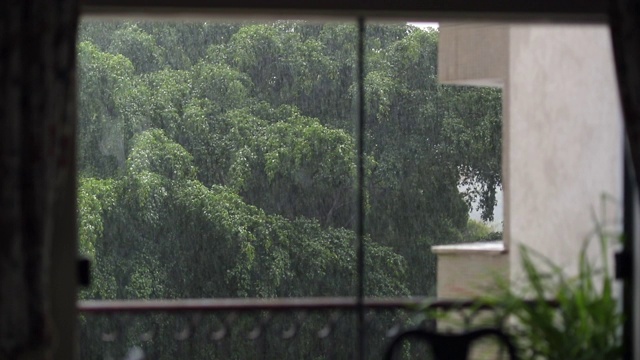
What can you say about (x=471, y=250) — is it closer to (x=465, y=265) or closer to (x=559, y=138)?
(x=465, y=265)

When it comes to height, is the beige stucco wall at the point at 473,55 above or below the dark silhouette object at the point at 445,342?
above

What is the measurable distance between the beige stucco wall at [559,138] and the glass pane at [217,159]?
8915 millimetres

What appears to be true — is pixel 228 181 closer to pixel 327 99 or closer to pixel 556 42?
pixel 327 99

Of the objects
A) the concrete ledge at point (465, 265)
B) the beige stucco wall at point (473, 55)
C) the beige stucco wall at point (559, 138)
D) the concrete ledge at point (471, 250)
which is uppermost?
the beige stucco wall at point (473, 55)

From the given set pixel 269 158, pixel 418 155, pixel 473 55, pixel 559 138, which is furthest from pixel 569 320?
pixel 418 155

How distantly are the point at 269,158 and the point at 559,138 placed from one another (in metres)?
10.1

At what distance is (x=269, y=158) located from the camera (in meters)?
14.2

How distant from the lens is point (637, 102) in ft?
9.66

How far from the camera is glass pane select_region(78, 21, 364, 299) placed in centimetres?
1374

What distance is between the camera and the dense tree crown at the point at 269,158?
13773 mm

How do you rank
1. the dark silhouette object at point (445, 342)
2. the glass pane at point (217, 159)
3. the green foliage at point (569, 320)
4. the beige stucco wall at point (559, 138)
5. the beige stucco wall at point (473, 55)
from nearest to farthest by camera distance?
1. the dark silhouette object at point (445, 342)
2. the green foliage at point (569, 320)
3. the beige stucco wall at point (559, 138)
4. the beige stucco wall at point (473, 55)
5. the glass pane at point (217, 159)

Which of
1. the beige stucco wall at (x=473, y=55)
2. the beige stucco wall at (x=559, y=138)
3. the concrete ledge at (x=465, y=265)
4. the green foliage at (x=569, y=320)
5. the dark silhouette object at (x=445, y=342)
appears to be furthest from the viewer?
the beige stucco wall at (x=473, y=55)

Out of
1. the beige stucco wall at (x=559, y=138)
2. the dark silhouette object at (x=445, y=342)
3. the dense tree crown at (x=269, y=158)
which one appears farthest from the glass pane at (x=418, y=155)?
the dark silhouette object at (x=445, y=342)

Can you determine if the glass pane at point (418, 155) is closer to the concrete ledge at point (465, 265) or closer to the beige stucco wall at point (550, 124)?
the concrete ledge at point (465, 265)
